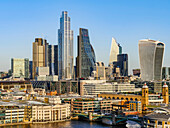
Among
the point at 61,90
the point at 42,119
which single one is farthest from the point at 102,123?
the point at 61,90

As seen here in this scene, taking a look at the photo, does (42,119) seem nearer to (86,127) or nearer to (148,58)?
(86,127)

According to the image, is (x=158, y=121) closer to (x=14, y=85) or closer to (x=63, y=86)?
(x=63, y=86)

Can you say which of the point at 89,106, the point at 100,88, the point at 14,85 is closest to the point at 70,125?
the point at 89,106

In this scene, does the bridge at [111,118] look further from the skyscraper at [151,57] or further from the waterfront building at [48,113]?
the skyscraper at [151,57]

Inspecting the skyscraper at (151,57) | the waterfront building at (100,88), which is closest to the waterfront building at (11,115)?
the waterfront building at (100,88)

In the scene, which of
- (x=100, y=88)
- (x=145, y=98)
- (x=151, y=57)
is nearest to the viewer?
(x=145, y=98)

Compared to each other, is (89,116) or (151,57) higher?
(151,57)

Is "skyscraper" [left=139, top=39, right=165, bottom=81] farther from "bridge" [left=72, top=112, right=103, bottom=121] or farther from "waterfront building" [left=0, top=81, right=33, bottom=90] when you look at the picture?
"bridge" [left=72, top=112, right=103, bottom=121]

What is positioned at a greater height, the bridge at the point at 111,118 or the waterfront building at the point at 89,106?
the waterfront building at the point at 89,106

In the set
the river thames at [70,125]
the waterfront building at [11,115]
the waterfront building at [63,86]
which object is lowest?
the river thames at [70,125]
